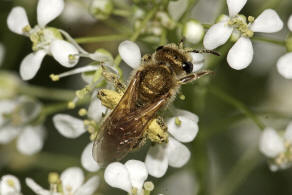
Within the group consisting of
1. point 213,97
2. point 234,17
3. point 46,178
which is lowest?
point 46,178

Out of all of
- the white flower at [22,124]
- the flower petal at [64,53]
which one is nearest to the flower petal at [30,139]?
the white flower at [22,124]

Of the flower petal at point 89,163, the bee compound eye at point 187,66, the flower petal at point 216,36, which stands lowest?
the flower petal at point 89,163

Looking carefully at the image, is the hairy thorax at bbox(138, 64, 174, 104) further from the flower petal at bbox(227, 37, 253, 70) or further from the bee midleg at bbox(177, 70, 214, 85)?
the flower petal at bbox(227, 37, 253, 70)

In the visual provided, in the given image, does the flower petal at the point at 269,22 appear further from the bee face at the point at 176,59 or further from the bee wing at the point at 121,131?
the bee wing at the point at 121,131

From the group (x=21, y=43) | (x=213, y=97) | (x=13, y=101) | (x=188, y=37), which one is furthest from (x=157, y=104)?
(x=21, y=43)

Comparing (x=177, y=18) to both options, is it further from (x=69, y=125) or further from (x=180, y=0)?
(x=69, y=125)

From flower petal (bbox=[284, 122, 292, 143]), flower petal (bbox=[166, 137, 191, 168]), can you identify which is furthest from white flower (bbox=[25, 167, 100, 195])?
flower petal (bbox=[284, 122, 292, 143])

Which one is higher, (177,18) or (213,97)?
(177,18)
